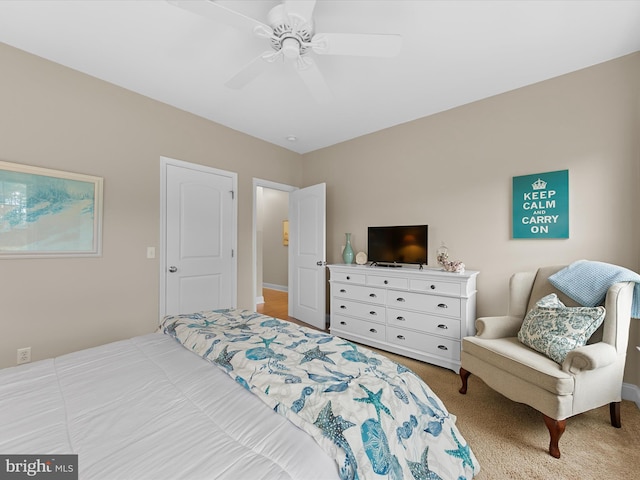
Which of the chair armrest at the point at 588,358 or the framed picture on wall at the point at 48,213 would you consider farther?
the framed picture on wall at the point at 48,213

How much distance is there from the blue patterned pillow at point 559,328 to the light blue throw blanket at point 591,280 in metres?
0.14

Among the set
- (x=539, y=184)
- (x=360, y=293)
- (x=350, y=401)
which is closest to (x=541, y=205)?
(x=539, y=184)

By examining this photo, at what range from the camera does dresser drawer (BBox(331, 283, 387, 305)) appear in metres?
3.19

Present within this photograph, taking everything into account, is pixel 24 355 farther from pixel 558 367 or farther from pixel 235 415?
pixel 558 367

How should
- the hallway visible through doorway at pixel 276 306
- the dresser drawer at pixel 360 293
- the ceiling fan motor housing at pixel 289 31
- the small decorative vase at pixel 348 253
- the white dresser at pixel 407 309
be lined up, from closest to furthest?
the ceiling fan motor housing at pixel 289 31 → the white dresser at pixel 407 309 → the dresser drawer at pixel 360 293 → the small decorative vase at pixel 348 253 → the hallway visible through doorway at pixel 276 306

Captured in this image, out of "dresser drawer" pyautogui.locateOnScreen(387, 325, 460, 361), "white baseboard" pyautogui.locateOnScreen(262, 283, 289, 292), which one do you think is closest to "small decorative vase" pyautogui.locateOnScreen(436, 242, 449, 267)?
"dresser drawer" pyautogui.locateOnScreen(387, 325, 460, 361)

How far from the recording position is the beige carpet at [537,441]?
1.54 metres

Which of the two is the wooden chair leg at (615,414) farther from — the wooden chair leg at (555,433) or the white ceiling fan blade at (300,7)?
the white ceiling fan blade at (300,7)

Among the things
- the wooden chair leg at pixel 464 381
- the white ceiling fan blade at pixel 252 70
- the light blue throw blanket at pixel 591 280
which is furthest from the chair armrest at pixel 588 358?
the white ceiling fan blade at pixel 252 70

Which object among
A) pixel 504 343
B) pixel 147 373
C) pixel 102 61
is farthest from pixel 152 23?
pixel 504 343

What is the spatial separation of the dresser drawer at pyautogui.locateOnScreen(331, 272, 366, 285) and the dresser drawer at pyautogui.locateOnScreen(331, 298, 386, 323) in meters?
0.25

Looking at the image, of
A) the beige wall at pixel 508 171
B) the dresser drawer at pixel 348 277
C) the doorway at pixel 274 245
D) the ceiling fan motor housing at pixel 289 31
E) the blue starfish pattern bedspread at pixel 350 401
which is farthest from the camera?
the doorway at pixel 274 245

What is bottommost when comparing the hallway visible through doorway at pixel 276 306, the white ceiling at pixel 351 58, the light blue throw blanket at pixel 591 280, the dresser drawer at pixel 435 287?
the hallway visible through doorway at pixel 276 306

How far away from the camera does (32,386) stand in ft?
3.94
